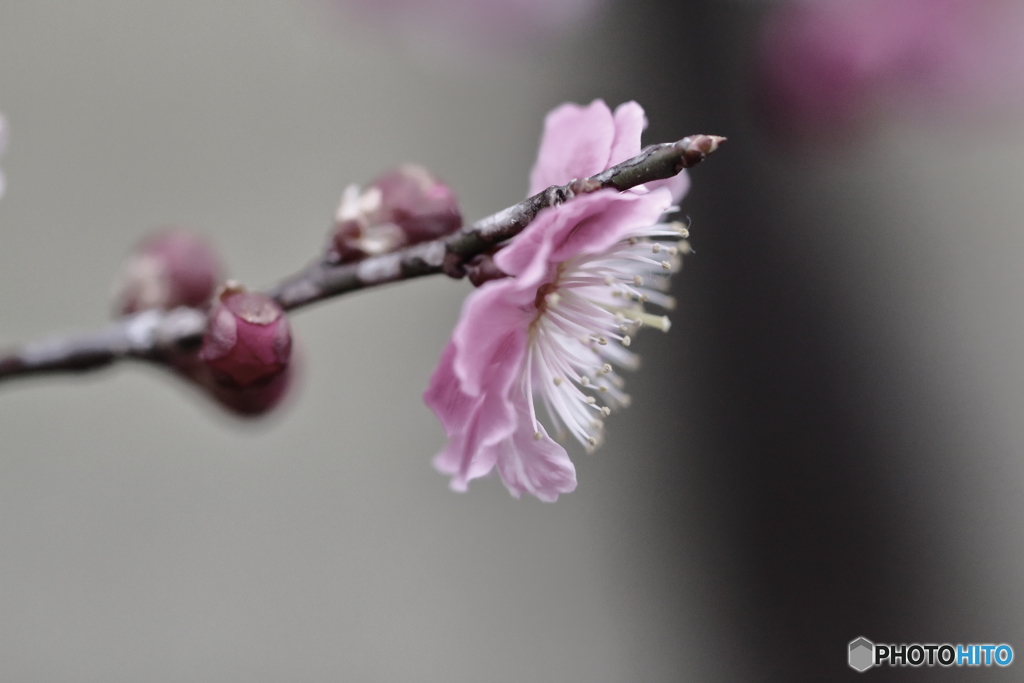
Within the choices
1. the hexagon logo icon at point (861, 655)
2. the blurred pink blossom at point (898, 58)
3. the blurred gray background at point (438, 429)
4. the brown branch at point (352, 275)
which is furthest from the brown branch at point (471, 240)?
the hexagon logo icon at point (861, 655)

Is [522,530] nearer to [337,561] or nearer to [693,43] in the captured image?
[337,561]

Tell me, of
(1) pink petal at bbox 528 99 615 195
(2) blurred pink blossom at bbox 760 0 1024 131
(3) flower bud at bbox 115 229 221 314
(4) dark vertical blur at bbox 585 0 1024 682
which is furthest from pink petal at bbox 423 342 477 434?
(4) dark vertical blur at bbox 585 0 1024 682

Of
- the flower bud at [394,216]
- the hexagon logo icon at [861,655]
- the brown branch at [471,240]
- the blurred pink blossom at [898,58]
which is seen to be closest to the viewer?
the brown branch at [471,240]

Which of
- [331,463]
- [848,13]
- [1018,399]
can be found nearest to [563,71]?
[848,13]

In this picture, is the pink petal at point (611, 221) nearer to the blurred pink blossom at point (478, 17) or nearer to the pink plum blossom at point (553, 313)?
the pink plum blossom at point (553, 313)

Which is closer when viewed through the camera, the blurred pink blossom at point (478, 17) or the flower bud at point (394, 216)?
the flower bud at point (394, 216)
